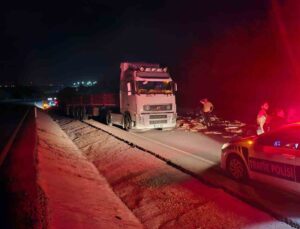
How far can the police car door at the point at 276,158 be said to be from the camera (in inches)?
237

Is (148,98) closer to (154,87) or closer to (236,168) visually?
(154,87)

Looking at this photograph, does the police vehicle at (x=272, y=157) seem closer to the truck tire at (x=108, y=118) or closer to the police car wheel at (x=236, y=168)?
the police car wheel at (x=236, y=168)

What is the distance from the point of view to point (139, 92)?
639 inches

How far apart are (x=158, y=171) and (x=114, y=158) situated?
2.95m

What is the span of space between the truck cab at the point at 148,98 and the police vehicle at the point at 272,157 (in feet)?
29.2

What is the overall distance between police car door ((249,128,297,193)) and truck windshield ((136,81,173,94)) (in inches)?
387

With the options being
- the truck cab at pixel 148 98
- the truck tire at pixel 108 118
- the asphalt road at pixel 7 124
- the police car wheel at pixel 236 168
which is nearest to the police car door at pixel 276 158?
the police car wheel at pixel 236 168

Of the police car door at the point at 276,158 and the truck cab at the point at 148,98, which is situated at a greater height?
the truck cab at the point at 148,98

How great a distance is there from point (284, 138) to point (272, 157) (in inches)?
16.5

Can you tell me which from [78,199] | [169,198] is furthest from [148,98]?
[78,199]

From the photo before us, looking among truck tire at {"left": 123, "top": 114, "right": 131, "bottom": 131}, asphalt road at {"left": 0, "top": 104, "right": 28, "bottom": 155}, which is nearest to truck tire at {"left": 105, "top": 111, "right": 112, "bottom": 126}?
truck tire at {"left": 123, "top": 114, "right": 131, "bottom": 131}

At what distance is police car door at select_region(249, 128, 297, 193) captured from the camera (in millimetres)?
6012

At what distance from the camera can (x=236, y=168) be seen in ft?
25.1

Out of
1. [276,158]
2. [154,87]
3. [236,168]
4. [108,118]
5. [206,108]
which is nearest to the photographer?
[276,158]
